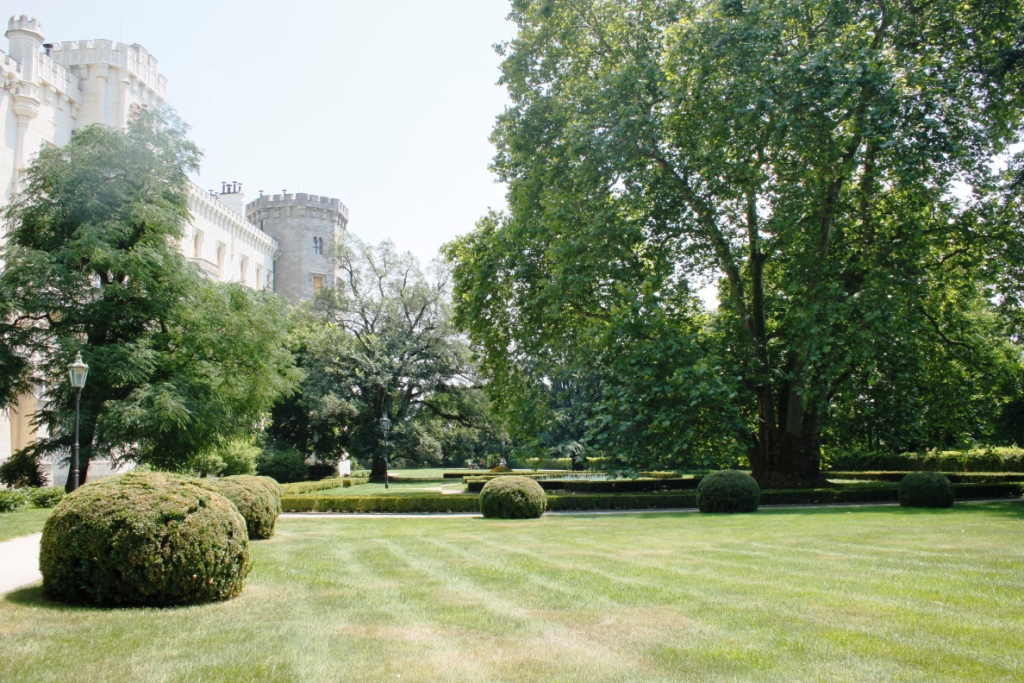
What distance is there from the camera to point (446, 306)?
4278 centimetres

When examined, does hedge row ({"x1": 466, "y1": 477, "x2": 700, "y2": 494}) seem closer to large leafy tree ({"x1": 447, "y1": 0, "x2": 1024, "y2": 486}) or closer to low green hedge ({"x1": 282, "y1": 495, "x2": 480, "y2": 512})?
large leafy tree ({"x1": 447, "y1": 0, "x2": 1024, "y2": 486})

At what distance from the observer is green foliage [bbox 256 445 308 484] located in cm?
3650

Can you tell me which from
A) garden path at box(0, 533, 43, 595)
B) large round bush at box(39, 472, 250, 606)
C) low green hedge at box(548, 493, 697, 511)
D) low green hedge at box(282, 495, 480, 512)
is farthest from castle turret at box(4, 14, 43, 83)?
large round bush at box(39, 472, 250, 606)

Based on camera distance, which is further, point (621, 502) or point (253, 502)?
point (621, 502)

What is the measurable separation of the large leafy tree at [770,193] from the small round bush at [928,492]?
3024 millimetres

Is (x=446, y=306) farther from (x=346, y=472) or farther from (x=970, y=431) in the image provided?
(x=970, y=431)

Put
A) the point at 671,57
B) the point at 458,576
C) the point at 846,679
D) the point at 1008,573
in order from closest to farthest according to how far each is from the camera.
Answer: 1. the point at 846,679
2. the point at 1008,573
3. the point at 458,576
4. the point at 671,57

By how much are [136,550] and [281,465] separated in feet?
101

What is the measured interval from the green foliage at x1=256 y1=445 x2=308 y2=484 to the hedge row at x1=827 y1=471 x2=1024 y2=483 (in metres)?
27.0

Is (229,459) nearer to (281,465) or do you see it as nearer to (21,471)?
(281,465)

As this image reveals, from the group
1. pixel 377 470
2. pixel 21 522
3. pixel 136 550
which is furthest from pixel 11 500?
pixel 377 470

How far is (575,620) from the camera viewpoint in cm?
670

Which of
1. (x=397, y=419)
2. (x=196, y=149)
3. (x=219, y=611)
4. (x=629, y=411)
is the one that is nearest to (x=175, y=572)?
(x=219, y=611)

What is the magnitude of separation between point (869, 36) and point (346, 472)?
39459mm
